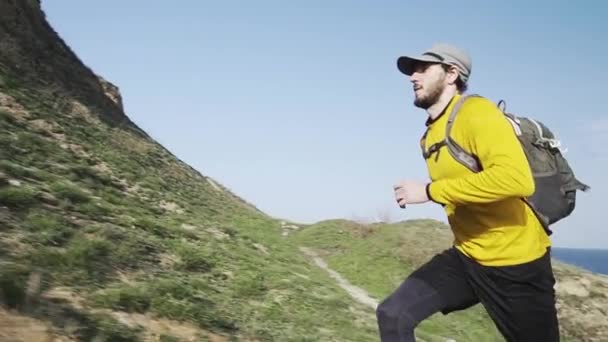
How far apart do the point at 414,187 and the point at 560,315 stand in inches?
799

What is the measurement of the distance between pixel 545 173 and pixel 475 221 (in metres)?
0.55

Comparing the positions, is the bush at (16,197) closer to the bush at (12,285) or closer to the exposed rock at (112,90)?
the bush at (12,285)

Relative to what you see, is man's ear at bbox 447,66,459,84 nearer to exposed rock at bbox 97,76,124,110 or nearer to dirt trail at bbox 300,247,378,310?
dirt trail at bbox 300,247,378,310

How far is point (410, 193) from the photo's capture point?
3863 millimetres

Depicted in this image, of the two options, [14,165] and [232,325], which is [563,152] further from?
[14,165]

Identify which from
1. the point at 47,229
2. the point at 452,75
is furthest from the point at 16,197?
the point at 452,75

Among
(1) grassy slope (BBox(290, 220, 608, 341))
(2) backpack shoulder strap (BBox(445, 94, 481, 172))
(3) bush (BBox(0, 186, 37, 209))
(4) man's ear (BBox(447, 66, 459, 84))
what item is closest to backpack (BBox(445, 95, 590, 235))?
(2) backpack shoulder strap (BBox(445, 94, 481, 172))

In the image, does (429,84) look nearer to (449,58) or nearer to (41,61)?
(449,58)

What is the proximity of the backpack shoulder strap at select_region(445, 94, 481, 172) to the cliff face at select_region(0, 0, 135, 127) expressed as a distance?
49.1 feet

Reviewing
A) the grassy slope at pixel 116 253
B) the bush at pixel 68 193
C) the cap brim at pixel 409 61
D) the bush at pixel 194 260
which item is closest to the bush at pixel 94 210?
the grassy slope at pixel 116 253

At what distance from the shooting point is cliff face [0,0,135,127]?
18344mm

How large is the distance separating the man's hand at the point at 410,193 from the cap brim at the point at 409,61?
85 centimetres

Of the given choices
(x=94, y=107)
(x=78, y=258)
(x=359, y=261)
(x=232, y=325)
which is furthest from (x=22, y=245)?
(x=359, y=261)

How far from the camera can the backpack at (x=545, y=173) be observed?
383 centimetres
